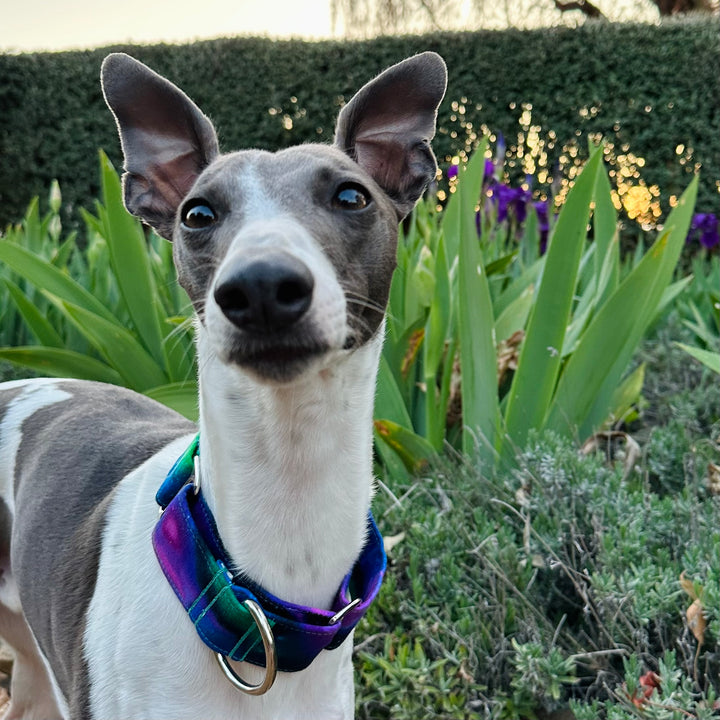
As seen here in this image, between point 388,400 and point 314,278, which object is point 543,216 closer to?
point 388,400

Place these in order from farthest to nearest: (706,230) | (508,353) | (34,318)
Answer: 1. (706,230)
2. (34,318)
3. (508,353)

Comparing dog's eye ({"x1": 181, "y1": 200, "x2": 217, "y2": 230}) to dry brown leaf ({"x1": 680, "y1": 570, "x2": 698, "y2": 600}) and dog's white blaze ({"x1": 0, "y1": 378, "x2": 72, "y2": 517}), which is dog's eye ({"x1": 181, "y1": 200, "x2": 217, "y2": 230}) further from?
dry brown leaf ({"x1": 680, "y1": 570, "x2": 698, "y2": 600})

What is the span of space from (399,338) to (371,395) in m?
1.39

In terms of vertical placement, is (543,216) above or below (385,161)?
below

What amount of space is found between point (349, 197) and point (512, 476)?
4.25ft

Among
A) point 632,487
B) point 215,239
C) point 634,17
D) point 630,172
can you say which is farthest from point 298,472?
point 634,17

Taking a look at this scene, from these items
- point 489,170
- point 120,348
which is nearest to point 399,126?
point 120,348

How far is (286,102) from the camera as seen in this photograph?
772 centimetres

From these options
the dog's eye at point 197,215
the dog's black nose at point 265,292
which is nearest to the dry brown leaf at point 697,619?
the dog's black nose at point 265,292

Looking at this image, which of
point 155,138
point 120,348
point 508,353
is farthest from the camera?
point 508,353

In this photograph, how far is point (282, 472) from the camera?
4.42 ft

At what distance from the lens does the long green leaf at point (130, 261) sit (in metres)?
2.73

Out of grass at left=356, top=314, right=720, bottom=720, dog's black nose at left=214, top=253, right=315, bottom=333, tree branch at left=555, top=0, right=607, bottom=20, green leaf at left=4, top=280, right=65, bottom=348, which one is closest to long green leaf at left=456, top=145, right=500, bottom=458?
grass at left=356, top=314, right=720, bottom=720

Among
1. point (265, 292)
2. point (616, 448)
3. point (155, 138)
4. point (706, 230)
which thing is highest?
point (155, 138)
